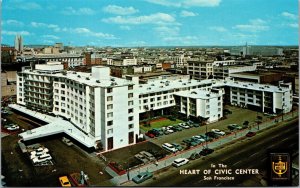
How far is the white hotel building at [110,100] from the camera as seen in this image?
451 inches

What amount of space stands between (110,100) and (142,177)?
345 cm

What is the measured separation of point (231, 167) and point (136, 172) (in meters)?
2.96

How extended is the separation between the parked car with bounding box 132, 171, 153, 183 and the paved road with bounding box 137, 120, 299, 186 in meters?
0.15

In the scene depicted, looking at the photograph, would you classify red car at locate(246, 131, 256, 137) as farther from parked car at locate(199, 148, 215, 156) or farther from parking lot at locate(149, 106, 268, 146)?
parked car at locate(199, 148, 215, 156)

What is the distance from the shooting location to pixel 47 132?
1212 cm

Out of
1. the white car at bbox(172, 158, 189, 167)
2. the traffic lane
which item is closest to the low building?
the traffic lane


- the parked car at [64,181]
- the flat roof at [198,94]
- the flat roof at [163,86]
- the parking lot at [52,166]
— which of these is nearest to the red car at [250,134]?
the flat roof at [198,94]

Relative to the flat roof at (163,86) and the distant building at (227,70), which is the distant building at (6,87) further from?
the distant building at (227,70)

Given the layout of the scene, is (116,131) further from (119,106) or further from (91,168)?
(91,168)

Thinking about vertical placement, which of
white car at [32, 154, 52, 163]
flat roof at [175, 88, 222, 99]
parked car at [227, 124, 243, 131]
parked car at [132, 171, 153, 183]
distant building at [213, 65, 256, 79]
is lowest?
parked car at [132, 171, 153, 183]

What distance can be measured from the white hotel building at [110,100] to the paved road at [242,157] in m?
2.85

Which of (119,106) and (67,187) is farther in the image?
(119,106)

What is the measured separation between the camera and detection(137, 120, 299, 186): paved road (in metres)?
8.87

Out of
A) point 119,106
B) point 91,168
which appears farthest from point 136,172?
point 119,106
